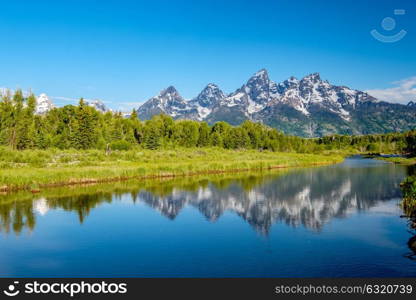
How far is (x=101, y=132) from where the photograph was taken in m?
113

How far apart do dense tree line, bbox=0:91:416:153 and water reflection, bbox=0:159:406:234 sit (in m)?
55.2

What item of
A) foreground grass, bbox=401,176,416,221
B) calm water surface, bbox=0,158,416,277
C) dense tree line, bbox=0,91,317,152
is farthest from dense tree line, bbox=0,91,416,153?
foreground grass, bbox=401,176,416,221

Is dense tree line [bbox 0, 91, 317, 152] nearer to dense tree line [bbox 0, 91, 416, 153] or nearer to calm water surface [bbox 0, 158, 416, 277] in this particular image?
dense tree line [bbox 0, 91, 416, 153]

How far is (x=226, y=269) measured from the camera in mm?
18812

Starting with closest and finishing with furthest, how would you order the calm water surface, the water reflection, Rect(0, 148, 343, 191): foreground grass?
1. the calm water surface
2. the water reflection
3. Rect(0, 148, 343, 191): foreground grass

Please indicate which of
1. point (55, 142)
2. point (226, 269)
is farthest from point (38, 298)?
point (55, 142)

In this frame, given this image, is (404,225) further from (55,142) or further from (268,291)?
(55,142)

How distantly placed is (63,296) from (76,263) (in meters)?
5.50

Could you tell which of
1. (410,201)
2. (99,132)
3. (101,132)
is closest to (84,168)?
(410,201)

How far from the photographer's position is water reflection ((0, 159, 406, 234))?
31.0 metres

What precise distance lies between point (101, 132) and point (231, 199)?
269ft

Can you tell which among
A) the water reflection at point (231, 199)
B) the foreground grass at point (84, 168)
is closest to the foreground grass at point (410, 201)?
the water reflection at point (231, 199)

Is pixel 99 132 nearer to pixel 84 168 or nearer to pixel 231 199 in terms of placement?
pixel 84 168

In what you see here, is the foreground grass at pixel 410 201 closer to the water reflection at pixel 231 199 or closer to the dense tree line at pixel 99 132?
the water reflection at pixel 231 199
